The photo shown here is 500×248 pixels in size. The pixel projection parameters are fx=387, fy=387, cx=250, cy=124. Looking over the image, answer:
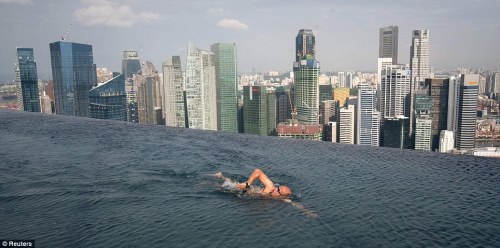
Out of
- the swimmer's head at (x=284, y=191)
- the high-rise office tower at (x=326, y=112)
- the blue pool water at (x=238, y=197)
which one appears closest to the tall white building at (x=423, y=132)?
the high-rise office tower at (x=326, y=112)

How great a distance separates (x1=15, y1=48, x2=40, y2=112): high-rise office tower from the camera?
277 feet

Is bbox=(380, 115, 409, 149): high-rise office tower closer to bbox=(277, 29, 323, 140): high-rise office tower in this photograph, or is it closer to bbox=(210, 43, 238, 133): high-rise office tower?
bbox=(277, 29, 323, 140): high-rise office tower

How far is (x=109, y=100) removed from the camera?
8025cm

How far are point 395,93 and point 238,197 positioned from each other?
77.7m

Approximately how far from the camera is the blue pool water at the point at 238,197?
1309 centimetres

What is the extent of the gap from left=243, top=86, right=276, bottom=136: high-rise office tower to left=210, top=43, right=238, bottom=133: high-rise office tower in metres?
3.95

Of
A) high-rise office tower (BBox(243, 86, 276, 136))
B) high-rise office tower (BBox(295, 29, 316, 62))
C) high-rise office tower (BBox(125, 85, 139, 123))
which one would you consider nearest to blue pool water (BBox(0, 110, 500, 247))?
high-rise office tower (BBox(243, 86, 276, 136))

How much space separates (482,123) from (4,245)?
88.2 metres

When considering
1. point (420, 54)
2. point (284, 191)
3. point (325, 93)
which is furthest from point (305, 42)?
point (284, 191)

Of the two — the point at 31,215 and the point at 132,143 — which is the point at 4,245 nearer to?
the point at 31,215

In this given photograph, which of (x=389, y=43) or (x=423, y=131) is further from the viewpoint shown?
(x=389, y=43)

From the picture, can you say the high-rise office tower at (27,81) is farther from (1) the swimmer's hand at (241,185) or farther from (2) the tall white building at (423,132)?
(1) the swimmer's hand at (241,185)

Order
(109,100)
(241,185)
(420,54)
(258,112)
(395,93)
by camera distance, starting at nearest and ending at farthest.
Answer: (241,185) → (109,100) → (258,112) → (395,93) → (420,54)

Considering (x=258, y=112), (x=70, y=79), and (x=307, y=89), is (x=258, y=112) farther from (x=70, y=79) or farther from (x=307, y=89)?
(x=70, y=79)
